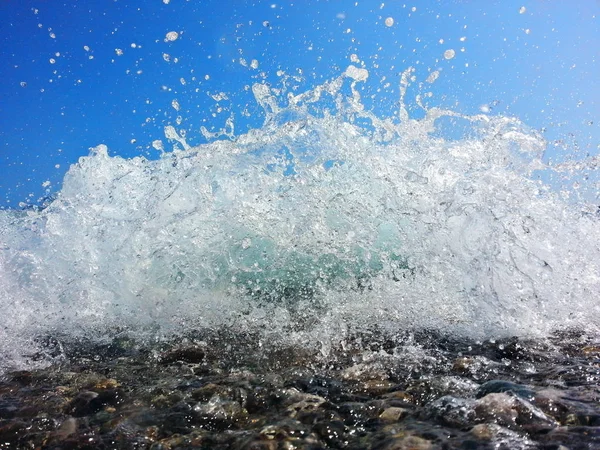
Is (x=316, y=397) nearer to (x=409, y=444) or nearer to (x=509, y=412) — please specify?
(x=409, y=444)

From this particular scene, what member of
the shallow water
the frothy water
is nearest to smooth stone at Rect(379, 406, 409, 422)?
the shallow water

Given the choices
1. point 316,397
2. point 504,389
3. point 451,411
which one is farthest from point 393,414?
point 504,389

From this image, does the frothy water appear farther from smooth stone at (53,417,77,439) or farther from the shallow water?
smooth stone at (53,417,77,439)

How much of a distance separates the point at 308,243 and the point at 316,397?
118 inches

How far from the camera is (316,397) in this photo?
2.01 metres

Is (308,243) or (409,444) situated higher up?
(308,243)

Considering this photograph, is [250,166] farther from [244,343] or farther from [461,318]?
[461,318]

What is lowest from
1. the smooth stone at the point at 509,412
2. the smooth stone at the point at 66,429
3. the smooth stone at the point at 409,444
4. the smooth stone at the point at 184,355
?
the smooth stone at the point at 409,444

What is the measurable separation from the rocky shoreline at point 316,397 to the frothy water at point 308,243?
1.31 ft

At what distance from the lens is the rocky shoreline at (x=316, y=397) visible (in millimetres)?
1625

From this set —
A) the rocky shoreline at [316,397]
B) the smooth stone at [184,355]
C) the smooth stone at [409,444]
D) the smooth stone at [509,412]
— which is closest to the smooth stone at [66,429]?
the rocky shoreline at [316,397]

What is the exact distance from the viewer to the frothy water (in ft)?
11.8

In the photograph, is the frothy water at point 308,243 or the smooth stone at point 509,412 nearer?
the smooth stone at point 509,412

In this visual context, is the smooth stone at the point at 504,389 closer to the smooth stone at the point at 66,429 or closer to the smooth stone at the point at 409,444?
the smooth stone at the point at 409,444
